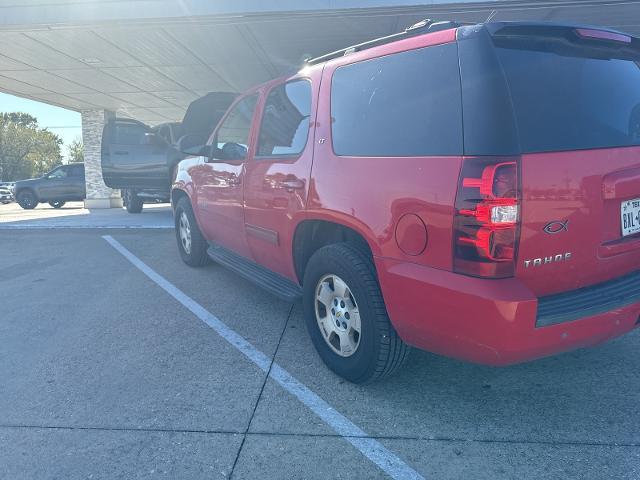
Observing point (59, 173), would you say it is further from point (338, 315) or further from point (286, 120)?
point (338, 315)

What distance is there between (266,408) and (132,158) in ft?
31.3

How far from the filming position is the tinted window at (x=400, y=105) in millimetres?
2256

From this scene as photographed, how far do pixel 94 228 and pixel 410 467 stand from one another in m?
9.12

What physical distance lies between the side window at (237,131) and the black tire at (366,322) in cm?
164

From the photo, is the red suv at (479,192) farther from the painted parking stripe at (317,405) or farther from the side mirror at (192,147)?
the side mirror at (192,147)

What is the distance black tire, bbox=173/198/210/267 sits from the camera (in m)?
5.56

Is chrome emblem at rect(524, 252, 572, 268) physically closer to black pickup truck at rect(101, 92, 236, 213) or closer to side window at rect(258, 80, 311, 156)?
side window at rect(258, 80, 311, 156)

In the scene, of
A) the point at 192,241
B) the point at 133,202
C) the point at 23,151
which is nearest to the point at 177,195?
the point at 192,241

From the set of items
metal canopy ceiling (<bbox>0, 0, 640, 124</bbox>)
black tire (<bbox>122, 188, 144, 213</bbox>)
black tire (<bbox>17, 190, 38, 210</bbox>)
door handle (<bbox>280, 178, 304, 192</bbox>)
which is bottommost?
black tire (<bbox>17, 190, 38, 210</bbox>)

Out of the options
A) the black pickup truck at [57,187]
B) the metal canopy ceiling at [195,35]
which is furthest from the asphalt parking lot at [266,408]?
the black pickup truck at [57,187]

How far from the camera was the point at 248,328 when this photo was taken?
3.95 meters

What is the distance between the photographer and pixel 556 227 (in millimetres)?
2158

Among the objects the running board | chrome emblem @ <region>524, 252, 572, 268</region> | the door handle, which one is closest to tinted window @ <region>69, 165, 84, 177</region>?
the running board

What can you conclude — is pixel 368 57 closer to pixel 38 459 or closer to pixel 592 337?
pixel 592 337
